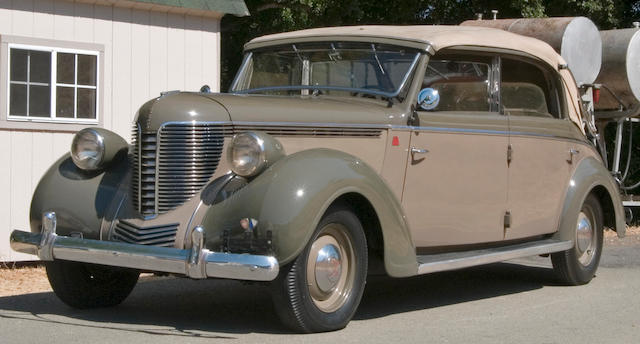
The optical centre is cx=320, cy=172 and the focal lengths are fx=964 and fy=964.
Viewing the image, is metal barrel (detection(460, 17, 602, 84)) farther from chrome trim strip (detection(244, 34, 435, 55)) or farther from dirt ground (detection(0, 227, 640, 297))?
dirt ground (detection(0, 227, 640, 297))

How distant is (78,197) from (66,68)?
4477 mm

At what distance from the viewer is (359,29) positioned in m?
7.50

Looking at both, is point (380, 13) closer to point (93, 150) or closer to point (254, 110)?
point (93, 150)

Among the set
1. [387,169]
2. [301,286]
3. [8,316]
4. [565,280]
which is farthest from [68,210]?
[565,280]

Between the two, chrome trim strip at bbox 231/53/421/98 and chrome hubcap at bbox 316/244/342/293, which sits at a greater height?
chrome trim strip at bbox 231/53/421/98

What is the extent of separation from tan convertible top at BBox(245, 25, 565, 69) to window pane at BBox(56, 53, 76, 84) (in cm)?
321

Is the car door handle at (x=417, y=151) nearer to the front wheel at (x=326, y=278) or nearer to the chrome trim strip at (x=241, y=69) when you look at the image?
the front wheel at (x=326, y=278)

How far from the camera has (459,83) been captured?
7.40 m

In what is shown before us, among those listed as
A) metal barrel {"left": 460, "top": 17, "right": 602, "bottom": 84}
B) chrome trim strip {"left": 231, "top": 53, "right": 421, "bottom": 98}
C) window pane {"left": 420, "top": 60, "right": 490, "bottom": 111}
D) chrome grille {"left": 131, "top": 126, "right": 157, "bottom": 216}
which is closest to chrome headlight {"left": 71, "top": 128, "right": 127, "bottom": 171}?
chrome grille {"left": 131, "top": 126, "right": 157, "bottom": 216}

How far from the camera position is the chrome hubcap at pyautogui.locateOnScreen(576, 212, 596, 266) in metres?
8.48

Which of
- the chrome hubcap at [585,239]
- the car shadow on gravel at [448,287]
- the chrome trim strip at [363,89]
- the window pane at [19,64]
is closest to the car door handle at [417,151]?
the chrome trim strip at [363,89]

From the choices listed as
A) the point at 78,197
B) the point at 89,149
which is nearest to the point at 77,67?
Result: the point at 89,149

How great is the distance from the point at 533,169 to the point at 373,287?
1.66 metres

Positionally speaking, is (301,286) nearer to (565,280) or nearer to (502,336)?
(502,336)
